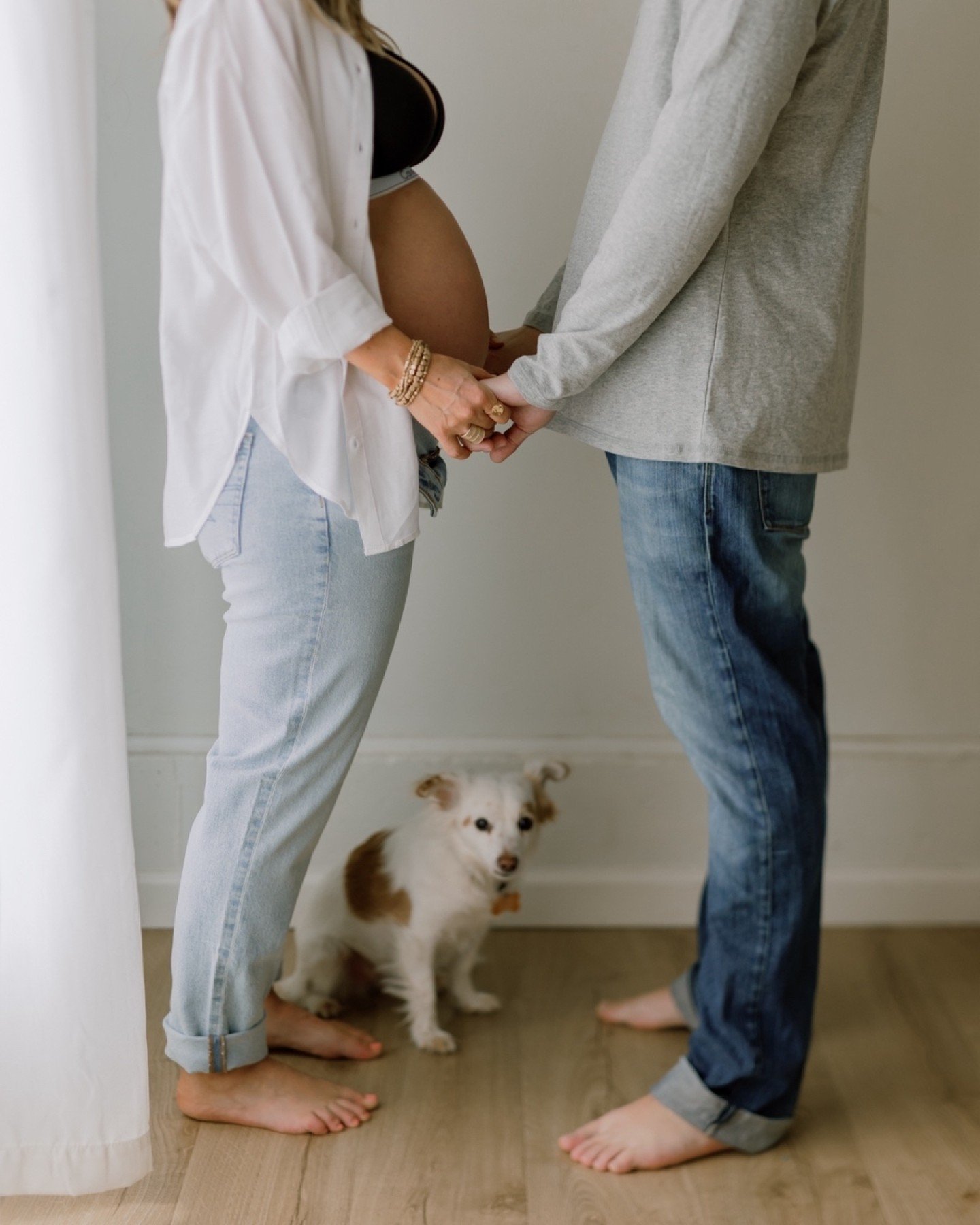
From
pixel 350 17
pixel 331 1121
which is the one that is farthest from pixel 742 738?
pixel 350 17

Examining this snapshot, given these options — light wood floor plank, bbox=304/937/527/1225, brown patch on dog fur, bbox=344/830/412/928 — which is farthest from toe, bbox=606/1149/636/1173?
brown patch on dog fur, bbox=344/830/412/928

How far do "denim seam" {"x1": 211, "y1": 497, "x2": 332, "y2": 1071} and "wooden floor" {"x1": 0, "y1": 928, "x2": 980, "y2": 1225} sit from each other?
0.20 meters

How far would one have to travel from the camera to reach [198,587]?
1.80 metres

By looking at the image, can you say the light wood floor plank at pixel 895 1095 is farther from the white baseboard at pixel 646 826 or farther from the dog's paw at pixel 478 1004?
the dog's paw at pixel 478 1004

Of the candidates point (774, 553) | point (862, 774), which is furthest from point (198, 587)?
point (862, 774)

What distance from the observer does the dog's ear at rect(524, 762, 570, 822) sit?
165cm

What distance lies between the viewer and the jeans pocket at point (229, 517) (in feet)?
3.92

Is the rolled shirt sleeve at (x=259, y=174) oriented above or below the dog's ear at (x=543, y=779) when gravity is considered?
above

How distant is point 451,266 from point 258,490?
0.31 metres

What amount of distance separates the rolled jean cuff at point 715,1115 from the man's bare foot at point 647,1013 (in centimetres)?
26

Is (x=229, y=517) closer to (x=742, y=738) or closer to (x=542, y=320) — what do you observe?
(x=542, y=320)

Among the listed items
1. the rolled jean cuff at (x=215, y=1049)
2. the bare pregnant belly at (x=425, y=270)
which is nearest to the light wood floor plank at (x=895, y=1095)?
the rolled jean cuff at (x=215, y=1049)

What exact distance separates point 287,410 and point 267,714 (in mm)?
329

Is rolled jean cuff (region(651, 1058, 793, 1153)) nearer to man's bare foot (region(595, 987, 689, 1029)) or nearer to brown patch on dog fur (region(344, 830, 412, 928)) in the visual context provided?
man's bare foot (region(595, 987, 689, 1029))
